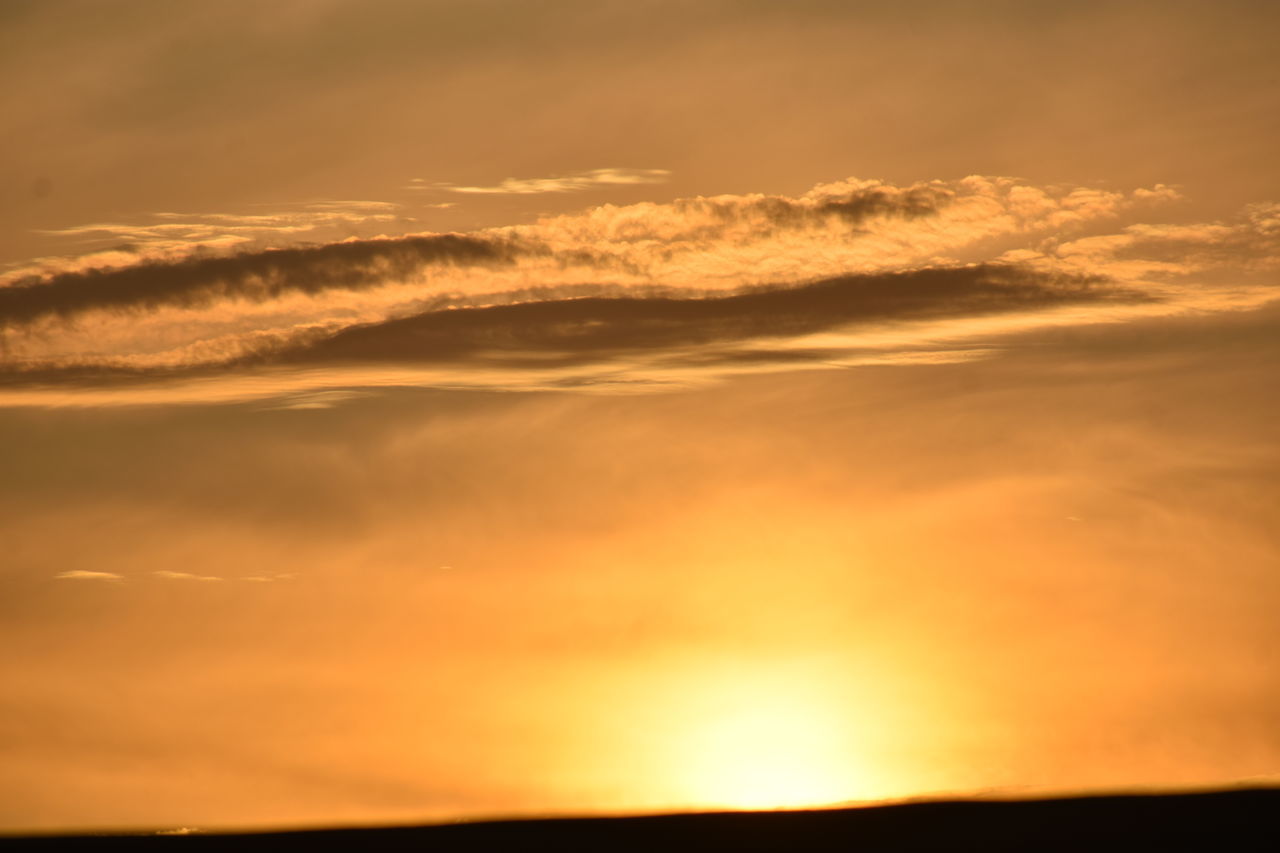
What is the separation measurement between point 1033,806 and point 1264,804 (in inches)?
46.8

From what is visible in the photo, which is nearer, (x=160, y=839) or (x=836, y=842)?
(x=836, y=842)

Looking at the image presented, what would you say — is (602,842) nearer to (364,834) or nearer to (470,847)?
(470,847)

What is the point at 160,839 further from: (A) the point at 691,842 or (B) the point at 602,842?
(A) the point at 691,842

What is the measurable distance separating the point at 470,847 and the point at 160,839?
179 centimetres

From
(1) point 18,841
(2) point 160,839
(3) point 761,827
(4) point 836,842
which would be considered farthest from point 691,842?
(1) point 18,841

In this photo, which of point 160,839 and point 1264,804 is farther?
point 160,839

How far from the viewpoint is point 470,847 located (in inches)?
251

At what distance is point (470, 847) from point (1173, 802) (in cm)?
376

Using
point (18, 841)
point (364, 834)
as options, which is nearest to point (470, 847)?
point (364, 834)

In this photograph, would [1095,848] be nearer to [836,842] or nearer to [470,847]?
[836,842]

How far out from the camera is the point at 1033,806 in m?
6.23

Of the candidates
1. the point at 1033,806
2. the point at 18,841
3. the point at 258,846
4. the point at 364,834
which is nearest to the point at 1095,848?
the point at 1033,806

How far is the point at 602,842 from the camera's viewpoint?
249 inches

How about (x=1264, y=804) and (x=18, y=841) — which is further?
(x=18, y=841)
